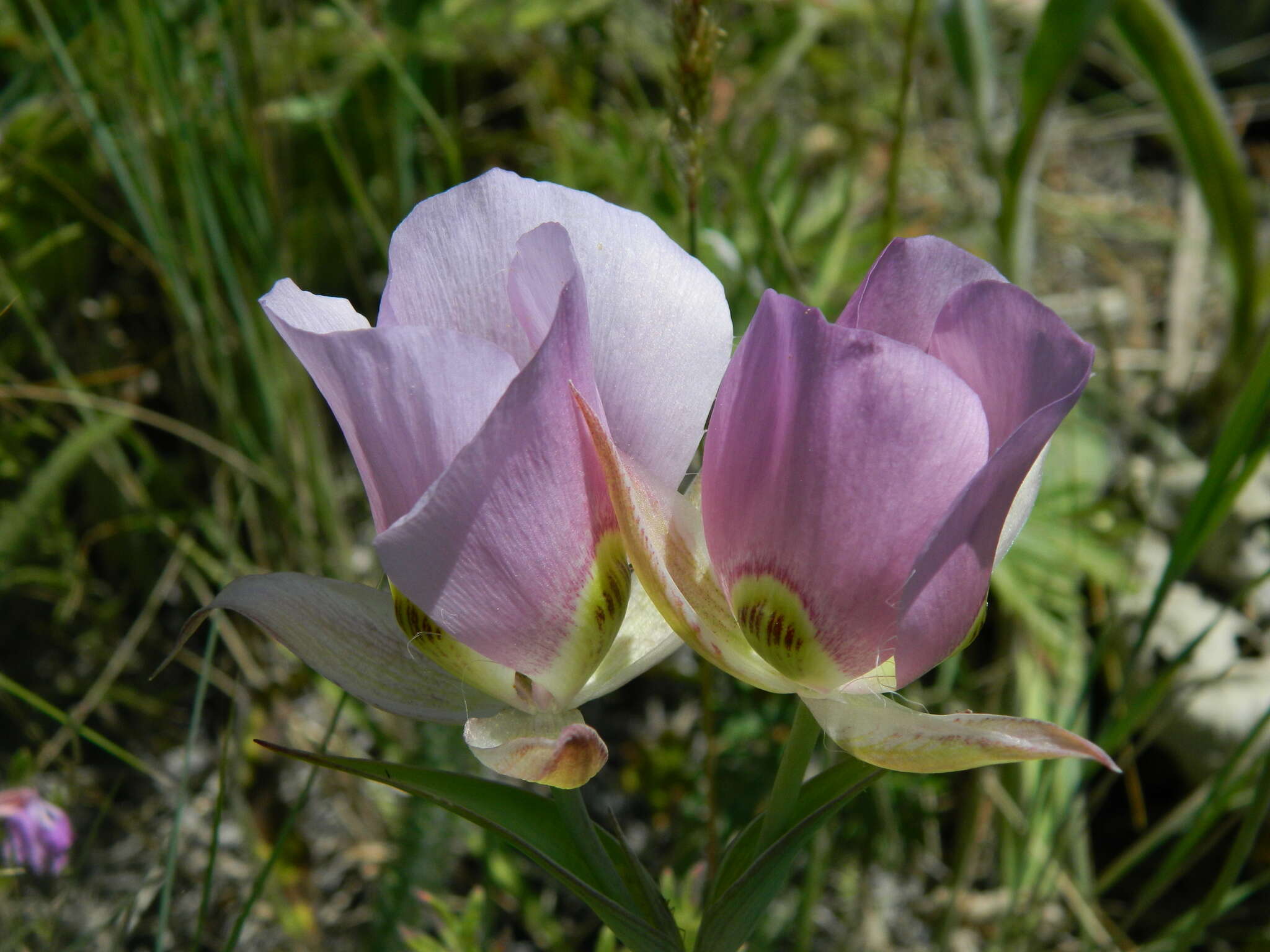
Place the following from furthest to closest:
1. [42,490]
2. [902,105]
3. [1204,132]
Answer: [1204,132] → [42,490] → [902,105]

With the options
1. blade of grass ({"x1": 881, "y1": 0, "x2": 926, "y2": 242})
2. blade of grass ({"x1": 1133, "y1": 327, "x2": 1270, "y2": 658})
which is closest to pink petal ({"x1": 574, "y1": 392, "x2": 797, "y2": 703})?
blade of grass ({"x1": 1133, "y1": 327, "x2": 1270, "y2": 658})

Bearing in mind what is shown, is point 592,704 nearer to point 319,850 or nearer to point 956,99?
point 319,850

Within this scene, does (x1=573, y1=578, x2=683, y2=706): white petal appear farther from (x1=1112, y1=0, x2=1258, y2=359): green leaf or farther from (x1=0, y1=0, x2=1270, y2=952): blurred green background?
(x1=1112, y1=0, x2=1258, y2=359): green leaf

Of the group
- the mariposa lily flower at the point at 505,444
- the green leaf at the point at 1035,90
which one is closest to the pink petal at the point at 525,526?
the mariposa lily flower at the point at 505,444

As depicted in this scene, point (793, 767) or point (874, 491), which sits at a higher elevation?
point (874, 491)

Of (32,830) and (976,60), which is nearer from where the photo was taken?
(32,830)

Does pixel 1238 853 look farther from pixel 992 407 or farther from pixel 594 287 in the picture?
pixel 594 287

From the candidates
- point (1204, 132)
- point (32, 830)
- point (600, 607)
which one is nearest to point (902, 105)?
point (600, 607)

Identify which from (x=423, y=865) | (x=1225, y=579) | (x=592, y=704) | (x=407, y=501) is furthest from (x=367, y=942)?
(x=1225, y=579)
